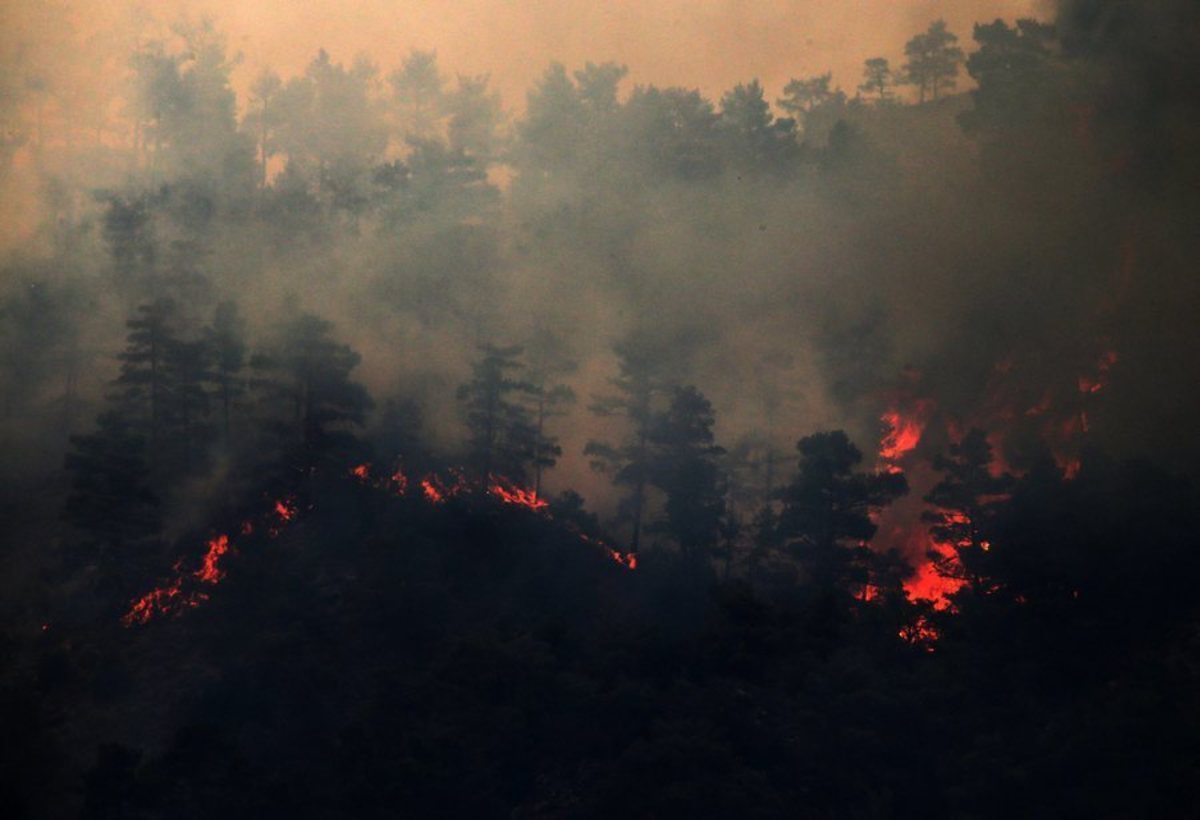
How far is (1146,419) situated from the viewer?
251 ft

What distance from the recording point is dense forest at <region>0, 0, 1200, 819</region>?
43406mm

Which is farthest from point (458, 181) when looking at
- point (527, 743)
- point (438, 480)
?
point (527, 743)

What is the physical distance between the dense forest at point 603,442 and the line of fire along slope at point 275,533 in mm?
227

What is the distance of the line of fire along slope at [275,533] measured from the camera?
5734cm

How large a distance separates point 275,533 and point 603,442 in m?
25.2

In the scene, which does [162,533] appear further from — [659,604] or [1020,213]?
[1020,213]

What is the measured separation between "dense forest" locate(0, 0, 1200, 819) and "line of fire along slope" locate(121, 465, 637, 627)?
0.75 feet

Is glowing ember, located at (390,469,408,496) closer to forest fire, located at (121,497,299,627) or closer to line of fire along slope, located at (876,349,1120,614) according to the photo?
forest fire, located at (121,497,299,627)

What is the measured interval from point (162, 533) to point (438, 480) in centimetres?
1450

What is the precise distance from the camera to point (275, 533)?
61.5m

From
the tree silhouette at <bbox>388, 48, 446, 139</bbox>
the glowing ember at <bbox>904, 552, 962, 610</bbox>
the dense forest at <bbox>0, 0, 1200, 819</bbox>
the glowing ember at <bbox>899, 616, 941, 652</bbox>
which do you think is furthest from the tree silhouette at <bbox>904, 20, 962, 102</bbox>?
the glowing ember at <bbox>899, 616, 941, 652</bbox>

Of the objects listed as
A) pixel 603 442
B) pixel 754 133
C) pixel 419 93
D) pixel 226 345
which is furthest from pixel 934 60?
pixel 226 345

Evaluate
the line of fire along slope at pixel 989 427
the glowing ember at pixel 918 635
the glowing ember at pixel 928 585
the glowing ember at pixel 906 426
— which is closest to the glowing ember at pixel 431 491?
the glowing ember at pixel 918 635

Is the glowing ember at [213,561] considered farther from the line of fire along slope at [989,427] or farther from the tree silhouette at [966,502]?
the line of fire along slope at [989,427]
